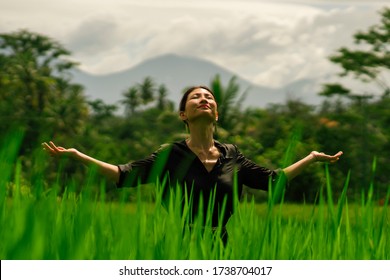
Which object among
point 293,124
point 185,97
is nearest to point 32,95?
point 293,124

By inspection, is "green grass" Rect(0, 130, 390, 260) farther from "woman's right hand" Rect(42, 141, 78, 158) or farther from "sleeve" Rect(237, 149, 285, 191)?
"sleeve" Rect(237, 149, 285, 191)

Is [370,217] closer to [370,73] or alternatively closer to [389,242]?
[389,242]

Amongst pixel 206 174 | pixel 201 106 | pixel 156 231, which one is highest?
pixel 201 106

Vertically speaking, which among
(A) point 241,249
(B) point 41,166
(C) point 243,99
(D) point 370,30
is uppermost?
(D) point 370,30

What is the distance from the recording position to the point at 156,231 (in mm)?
Result: 2330

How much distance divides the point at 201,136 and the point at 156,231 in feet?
3.26

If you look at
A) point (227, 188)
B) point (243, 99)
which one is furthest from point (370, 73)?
point (227, 188)

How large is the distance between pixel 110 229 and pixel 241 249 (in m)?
0.42

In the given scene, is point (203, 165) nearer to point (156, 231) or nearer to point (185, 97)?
point (185, 97)

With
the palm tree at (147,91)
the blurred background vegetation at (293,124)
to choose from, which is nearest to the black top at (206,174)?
the blurred background vegetation at (293,124)

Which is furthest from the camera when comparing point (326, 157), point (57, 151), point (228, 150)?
point (228, 150)

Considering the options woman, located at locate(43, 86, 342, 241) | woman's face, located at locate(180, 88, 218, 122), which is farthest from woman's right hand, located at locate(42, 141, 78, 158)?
woman's face, located at locate(180, 88, 218, 122)

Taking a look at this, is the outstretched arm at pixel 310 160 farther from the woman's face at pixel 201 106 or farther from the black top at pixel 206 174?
the woman's face at pixel 201 106

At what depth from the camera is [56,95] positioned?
4328cm
